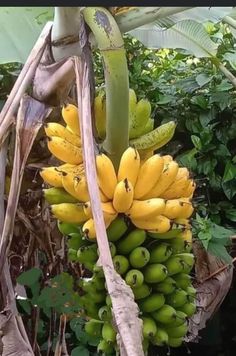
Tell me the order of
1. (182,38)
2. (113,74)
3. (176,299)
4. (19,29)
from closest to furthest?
(113,74)
(176,299)
(19,29)
(182,38)

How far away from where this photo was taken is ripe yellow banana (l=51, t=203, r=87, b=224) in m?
0.73

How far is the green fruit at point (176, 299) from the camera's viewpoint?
2.58 ft

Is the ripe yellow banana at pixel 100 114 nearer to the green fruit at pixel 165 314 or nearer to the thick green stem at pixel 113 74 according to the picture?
the thick green stem at pixel 113 74

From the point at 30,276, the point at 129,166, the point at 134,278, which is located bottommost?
the point at 30,276

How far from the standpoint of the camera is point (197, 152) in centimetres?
149

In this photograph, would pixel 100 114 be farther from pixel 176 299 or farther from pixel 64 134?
pixel 176 299

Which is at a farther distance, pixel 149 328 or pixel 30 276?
pixel 30 276

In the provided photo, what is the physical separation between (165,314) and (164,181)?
0.15m

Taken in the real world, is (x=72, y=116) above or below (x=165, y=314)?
above

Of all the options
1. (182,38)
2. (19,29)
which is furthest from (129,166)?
(182,38)

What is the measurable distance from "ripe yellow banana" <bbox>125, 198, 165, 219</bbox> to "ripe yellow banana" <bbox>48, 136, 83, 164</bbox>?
8 cm

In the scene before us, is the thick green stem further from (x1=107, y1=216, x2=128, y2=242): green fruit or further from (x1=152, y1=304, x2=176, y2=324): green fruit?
(x1=152, y1=304, x2=176, y2=324): green fruit

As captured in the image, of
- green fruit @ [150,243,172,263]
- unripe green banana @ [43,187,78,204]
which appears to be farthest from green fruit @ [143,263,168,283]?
unripe green banana @ [43,187,78,204]

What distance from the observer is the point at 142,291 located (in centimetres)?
76
